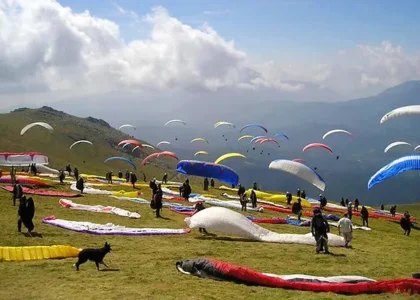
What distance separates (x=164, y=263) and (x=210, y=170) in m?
20.0

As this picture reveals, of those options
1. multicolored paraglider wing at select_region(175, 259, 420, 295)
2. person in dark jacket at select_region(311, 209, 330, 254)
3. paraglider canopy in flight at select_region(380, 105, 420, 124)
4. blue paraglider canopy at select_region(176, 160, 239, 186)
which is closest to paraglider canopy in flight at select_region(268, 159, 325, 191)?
blue paraglider canopy at select_region(176, 160, 239, 186)

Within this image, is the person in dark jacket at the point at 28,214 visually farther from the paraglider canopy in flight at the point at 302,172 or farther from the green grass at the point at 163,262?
the paraglider canopy in flight at the point at 302,172

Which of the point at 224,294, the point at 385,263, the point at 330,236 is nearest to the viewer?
the point at 224,294

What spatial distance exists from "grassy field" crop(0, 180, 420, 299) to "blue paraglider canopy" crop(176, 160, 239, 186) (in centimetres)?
817

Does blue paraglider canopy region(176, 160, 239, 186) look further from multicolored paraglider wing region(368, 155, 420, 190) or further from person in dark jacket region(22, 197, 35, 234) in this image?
person in dark jacket region(22, 197, 35, 234)

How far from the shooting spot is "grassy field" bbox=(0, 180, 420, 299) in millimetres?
14180

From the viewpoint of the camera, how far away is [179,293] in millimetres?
14047

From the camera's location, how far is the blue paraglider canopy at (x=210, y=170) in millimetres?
37625

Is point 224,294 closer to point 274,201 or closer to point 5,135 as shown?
point 274,201

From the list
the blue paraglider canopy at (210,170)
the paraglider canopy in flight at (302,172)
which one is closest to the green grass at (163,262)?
the paraglider canopy in flight at (302,172)

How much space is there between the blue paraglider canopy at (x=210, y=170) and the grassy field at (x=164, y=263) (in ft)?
26.8

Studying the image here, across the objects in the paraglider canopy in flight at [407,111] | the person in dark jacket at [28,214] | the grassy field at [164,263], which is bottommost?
the grassy field at [164,263]

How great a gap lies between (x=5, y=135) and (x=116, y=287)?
177 m

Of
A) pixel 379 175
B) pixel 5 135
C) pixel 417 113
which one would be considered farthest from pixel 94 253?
pixel 5 135
